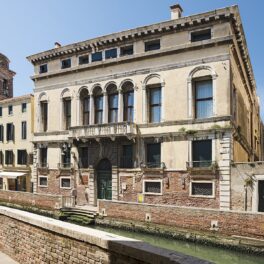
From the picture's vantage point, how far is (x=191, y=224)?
48.9ft

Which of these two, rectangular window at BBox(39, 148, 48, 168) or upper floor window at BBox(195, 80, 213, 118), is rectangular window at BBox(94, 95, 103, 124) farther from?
upper floor window at BBox(195, 80, 213, 118)

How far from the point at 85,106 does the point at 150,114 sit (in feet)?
19.6

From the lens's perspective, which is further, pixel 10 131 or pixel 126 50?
pixel 10 131

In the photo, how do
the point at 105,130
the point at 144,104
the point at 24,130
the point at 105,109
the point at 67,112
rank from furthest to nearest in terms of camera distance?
1. the point at 24,130
2. the point at 67,112
3. the point at 105,109
4. the point at 105,130
5. the point at 144,104

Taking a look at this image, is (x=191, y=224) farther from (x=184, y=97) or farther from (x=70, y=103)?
(x=70, y=103)

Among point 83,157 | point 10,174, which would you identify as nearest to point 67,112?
point 83,157

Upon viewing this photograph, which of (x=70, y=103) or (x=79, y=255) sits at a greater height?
(x=70, y=103)

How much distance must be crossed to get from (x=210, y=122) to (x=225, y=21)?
6041mm

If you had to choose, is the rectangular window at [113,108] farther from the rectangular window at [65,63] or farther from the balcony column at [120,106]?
the rectangular window at [65,63]

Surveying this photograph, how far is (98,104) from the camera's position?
77.0 ft

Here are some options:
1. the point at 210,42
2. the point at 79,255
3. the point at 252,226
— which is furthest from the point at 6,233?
the point at 210,42

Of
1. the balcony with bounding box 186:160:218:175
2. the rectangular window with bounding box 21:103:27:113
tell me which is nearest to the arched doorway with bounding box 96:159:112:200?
the balcony with bounding box 186:160:218:175

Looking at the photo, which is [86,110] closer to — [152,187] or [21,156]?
[152,187]

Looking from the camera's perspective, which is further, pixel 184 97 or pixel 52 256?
pixel 184 97
